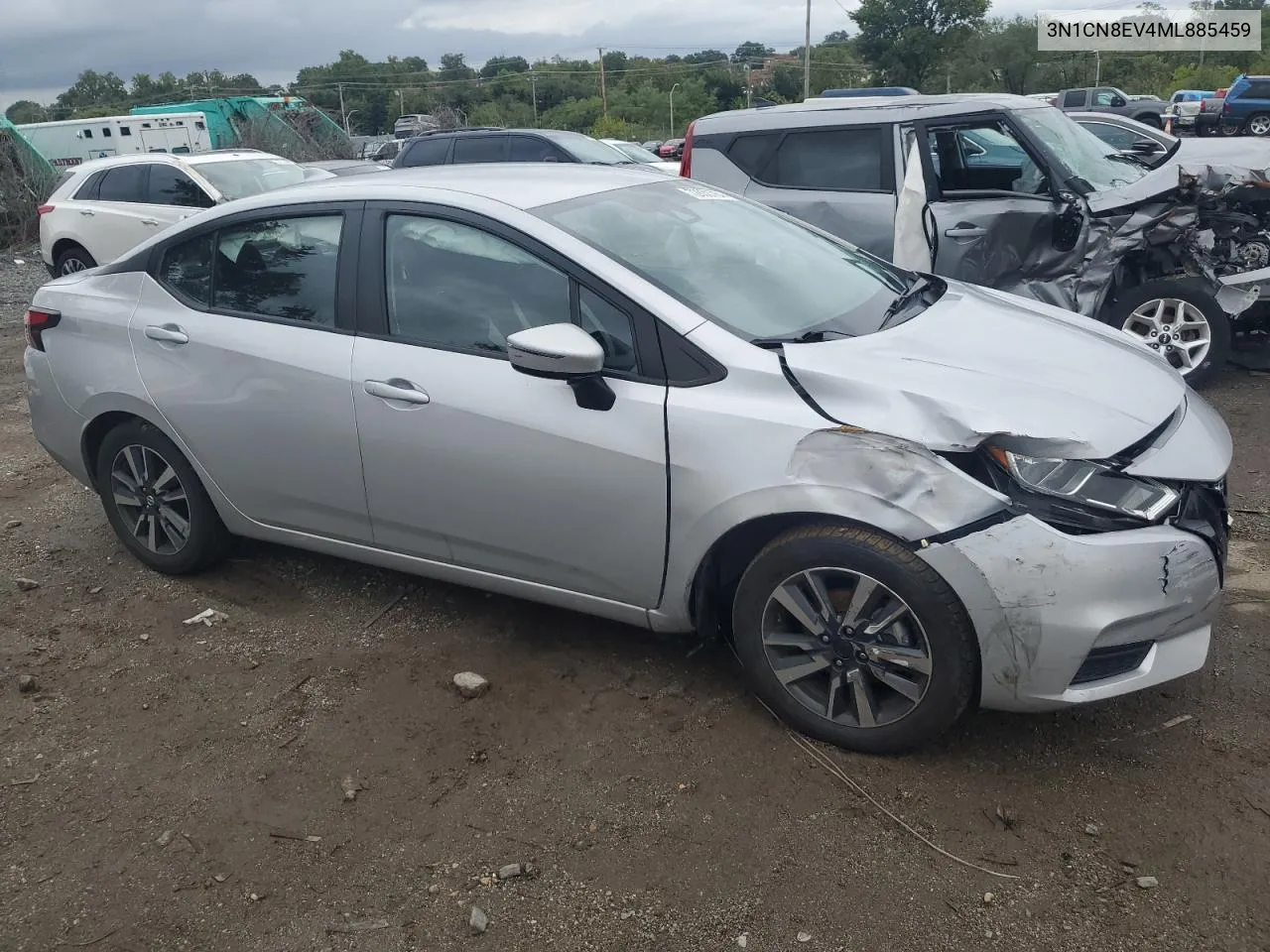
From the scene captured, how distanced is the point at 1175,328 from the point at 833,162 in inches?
95.4

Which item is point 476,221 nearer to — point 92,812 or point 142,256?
point 142,256

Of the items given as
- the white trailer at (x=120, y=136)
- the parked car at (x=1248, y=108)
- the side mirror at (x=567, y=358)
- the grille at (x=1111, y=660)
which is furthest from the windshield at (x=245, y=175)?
the parked car at (x=1248, y=108)

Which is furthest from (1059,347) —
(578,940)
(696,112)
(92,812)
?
(696,112)

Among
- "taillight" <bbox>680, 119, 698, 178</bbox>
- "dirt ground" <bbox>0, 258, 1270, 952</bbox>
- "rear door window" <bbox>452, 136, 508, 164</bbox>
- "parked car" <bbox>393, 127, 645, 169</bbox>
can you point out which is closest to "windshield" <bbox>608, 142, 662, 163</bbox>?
"parked car" <bbox>393, 127, 645, 169</bbox>

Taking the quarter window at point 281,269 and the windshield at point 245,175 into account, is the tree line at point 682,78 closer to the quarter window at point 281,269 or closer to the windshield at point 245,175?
the windshield at point 245,175

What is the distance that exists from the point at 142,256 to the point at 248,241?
1.96 ft

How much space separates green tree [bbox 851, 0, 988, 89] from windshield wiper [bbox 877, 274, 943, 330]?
55830 millimetres

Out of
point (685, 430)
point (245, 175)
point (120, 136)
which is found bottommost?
point (685, 430)

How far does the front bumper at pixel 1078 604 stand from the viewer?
259 centimetres

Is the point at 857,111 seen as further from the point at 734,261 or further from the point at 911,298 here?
the point at 734,261

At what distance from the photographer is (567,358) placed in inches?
116

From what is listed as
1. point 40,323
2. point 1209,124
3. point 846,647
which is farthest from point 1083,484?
point 1209,124

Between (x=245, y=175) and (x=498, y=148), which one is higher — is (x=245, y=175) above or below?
below

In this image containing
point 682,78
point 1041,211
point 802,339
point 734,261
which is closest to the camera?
point 802,339
